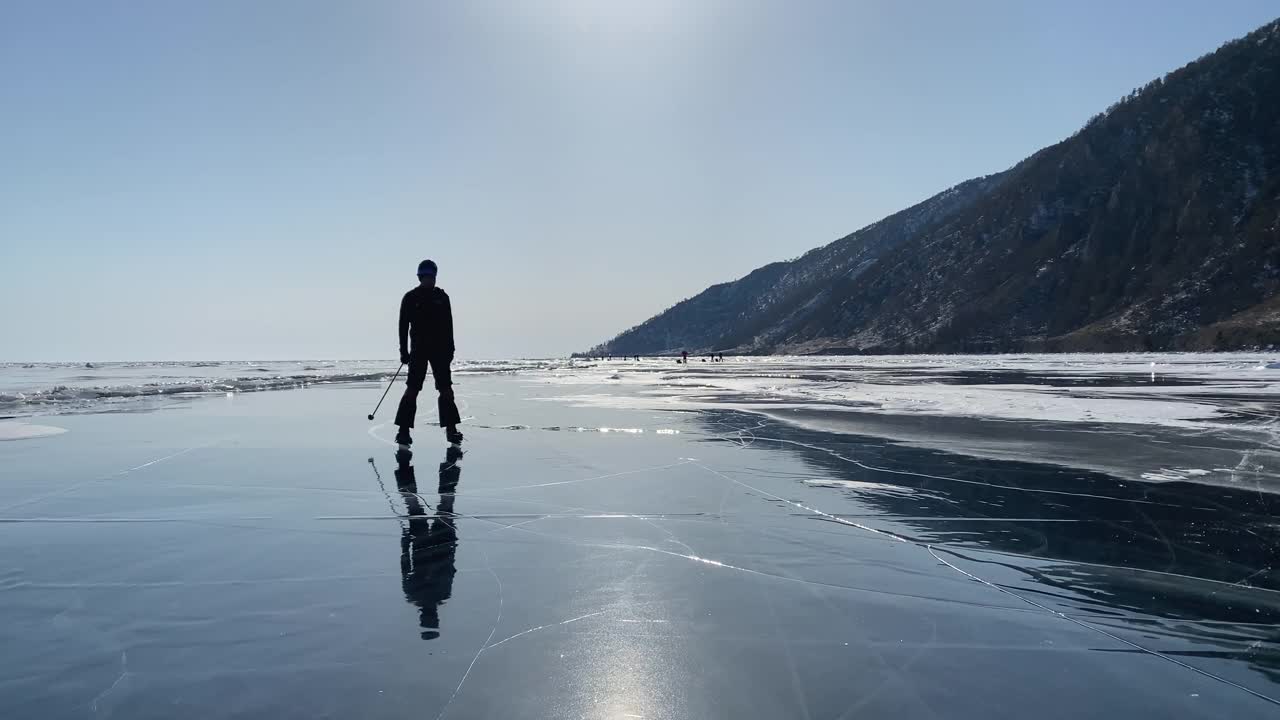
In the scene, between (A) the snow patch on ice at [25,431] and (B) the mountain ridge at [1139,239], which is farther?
(B) the mountain ridge at [1139,239]

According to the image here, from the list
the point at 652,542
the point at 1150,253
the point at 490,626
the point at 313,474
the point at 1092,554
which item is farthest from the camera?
the point at 1150,253

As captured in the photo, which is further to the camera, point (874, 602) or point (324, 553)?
point (324, 553)

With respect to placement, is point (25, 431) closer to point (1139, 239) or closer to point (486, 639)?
point (486, 639)

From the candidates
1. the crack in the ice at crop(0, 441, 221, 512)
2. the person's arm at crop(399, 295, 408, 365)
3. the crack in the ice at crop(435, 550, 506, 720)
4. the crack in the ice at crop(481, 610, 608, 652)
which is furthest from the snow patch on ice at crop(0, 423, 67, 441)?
the crack in the ice at crop(481, 610, 608, 652)

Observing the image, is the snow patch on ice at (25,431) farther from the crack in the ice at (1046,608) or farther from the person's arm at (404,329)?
the crack in the ice at (1046,608)

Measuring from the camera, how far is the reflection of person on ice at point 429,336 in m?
10.5

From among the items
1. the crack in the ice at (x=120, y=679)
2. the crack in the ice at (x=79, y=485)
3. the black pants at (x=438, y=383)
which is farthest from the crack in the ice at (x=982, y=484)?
the crack in the ice at (x=79, y=485)

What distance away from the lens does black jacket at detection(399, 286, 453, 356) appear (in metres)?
10.6

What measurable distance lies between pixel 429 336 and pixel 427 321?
249 millimetres

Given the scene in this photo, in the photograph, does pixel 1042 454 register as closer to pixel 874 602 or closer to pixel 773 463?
pixel 773 463

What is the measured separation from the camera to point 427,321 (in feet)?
35.1

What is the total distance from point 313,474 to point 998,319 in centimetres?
16107

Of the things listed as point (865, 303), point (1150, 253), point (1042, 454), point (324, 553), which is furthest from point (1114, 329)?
point (324, 553)

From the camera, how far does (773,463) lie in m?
8.25
